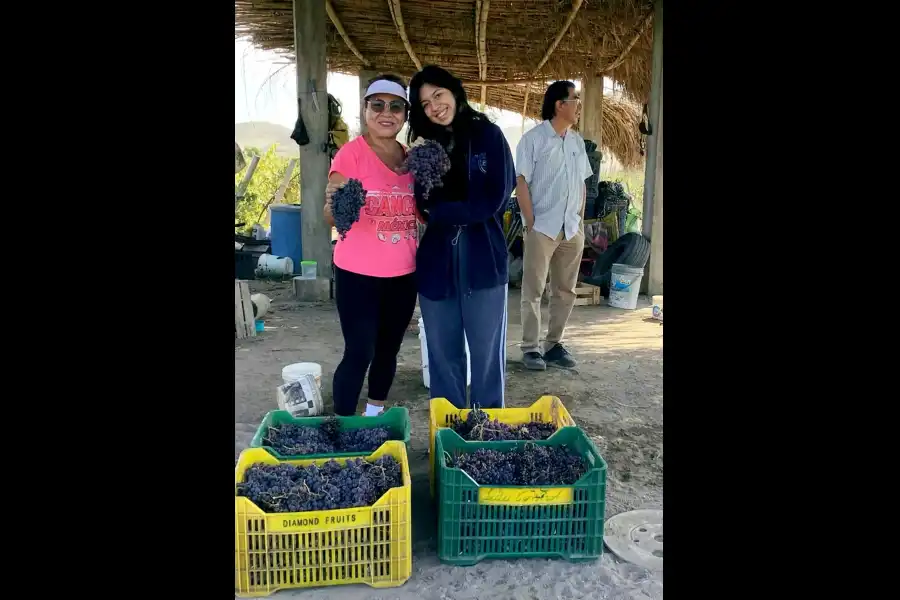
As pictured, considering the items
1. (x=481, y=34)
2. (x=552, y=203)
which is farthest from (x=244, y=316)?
(x=481, y=34)

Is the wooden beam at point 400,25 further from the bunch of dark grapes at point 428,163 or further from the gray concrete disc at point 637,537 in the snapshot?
the gray concrete disc at point 637,537

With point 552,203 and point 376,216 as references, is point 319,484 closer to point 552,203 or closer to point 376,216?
point 376,216

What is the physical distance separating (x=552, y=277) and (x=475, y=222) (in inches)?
83.3

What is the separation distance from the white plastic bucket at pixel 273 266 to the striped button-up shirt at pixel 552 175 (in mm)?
4116

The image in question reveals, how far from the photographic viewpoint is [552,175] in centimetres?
427

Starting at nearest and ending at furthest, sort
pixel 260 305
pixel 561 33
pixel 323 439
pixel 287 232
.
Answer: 1. pixel 323 439
2. pixel 260 305
3. pixel 561 33
4. pixel 287 232

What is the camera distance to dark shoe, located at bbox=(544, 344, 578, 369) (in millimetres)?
4605

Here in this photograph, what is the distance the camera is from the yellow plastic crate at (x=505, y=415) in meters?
2.65

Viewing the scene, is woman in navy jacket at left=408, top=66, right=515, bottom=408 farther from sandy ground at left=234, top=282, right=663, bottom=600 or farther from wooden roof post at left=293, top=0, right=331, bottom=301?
wooden roof post at left=293, top=0, right=331, bottom=301

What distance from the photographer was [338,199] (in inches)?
99.0

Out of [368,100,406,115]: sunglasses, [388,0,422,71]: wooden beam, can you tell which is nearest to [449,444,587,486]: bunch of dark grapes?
[368,100,406,115]: sunglasses
